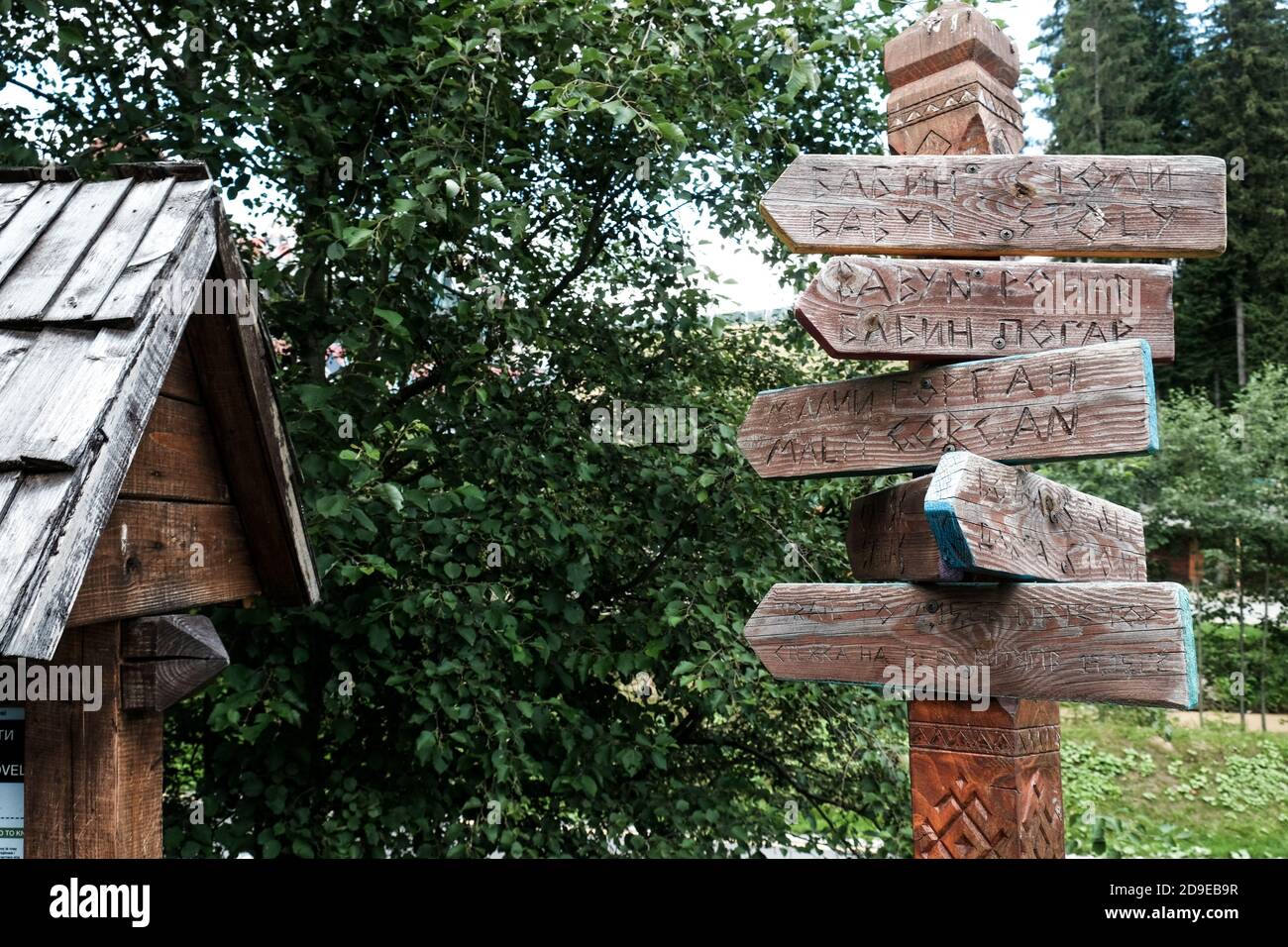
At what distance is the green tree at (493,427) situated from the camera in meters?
3.68

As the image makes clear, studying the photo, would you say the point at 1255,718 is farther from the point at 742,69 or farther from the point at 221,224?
the point at 221,224

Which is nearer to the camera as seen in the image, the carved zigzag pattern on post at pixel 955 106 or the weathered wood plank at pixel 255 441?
the weathered wood plank at pixel 255 441

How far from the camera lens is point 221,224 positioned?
2.16 metres

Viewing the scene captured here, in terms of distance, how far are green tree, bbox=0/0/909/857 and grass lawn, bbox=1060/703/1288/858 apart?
5.87 m

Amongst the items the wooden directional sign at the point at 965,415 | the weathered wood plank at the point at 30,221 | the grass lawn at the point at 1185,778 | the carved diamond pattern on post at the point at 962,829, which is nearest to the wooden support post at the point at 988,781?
the carved diamond pattern on post at the point at 962,829

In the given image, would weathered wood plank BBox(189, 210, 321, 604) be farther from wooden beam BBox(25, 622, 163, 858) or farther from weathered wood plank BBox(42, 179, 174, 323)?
wooden beam BBox(25, 622, 163, 858)

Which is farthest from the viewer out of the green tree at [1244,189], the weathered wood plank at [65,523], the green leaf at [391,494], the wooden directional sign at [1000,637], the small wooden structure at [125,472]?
the green tree at [1244,189]

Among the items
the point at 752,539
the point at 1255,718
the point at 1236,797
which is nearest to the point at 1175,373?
the point at 1255,718

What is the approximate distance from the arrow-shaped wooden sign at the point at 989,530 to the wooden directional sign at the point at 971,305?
0.37 metres

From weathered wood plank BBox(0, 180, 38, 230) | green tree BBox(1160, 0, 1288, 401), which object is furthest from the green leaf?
green tree BBox(1160, 0, 1288, 401)

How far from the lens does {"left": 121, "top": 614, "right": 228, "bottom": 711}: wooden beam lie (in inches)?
87.1

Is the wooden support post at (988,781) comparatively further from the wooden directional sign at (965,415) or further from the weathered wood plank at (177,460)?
the weathered wood plank at (177,460)

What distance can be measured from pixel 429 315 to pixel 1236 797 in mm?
10195

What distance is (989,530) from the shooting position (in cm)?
216
